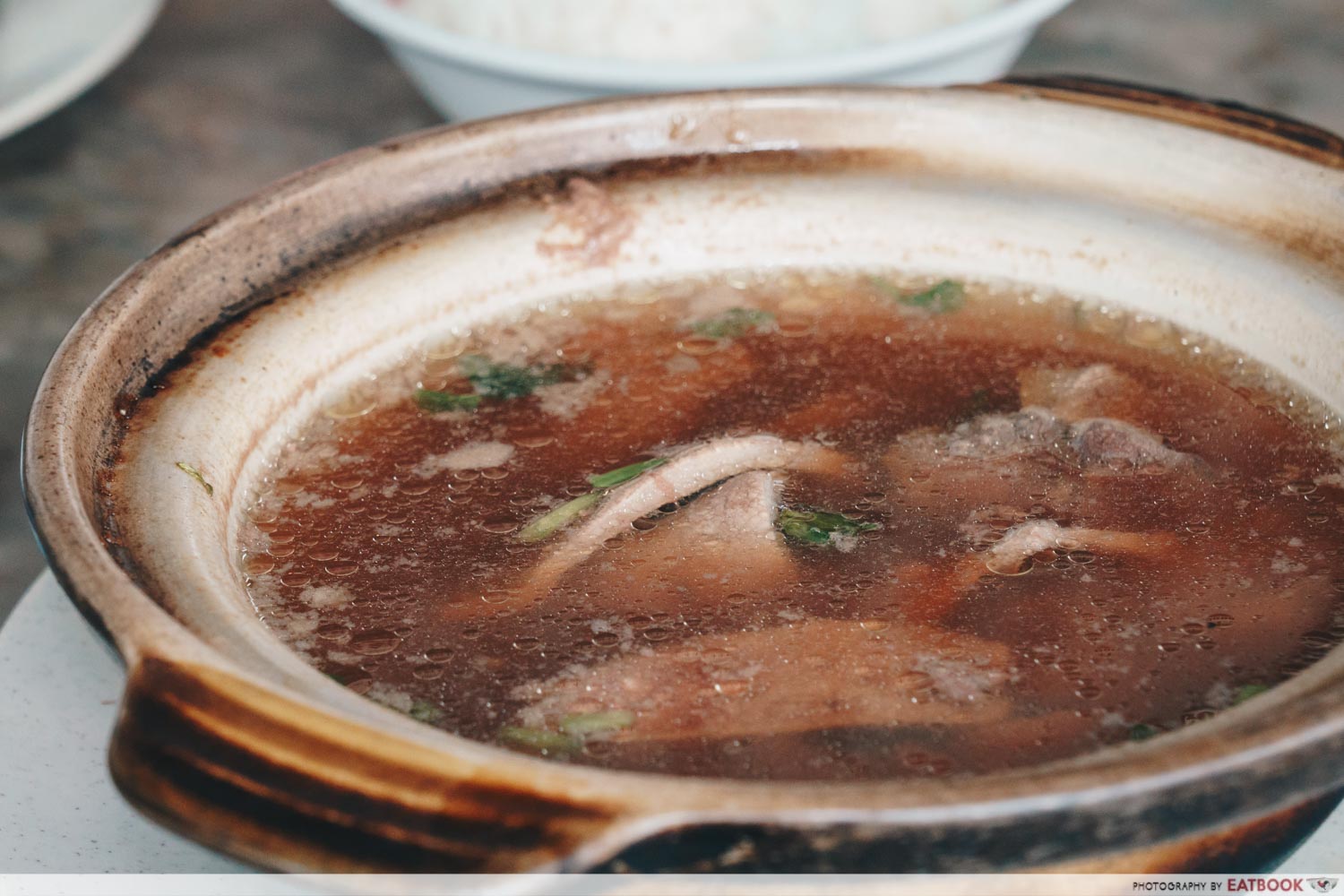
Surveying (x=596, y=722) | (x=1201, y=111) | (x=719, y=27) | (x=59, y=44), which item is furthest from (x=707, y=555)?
(x=59, y=44)

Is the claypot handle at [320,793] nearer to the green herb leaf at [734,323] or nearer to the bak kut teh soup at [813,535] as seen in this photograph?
the bak kut teh soup at [813,535]

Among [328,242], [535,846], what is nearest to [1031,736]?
[535,846]

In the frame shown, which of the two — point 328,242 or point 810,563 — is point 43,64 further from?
point 810,563

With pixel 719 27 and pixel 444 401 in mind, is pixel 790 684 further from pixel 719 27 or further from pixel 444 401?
pixel 719 27

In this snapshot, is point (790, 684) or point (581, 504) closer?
point (790, 684)

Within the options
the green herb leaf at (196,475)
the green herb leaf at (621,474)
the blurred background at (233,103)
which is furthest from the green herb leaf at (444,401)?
the blurred background at (233,103)

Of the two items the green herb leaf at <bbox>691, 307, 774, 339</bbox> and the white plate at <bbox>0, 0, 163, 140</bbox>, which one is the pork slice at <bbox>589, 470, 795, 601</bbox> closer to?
the green herb leaf at <bbox>691, 307, 774, 339</bbox>
